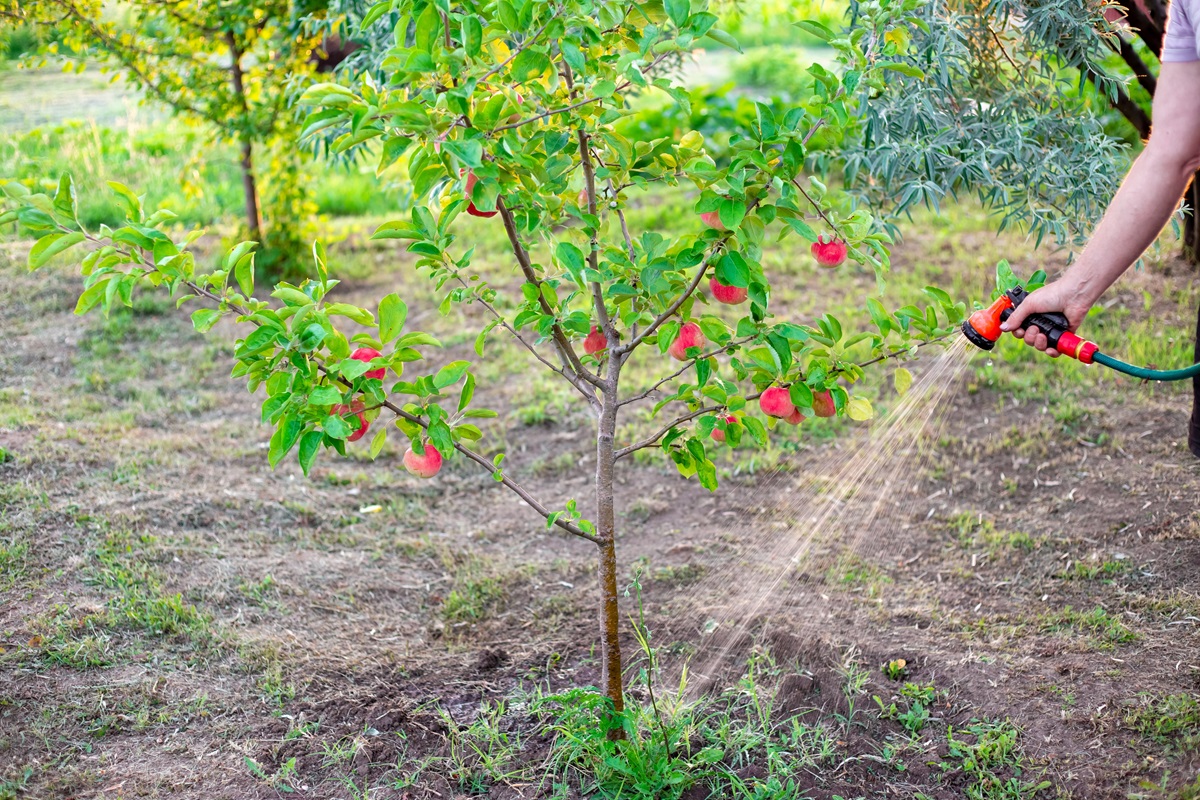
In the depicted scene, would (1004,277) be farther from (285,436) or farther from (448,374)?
(285,436)

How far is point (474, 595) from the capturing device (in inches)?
117

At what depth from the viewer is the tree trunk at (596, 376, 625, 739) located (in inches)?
84.4

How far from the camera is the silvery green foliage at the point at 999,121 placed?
9.95ft

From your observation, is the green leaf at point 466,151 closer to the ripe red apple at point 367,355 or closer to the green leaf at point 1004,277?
the ripe red apple at point 367,355

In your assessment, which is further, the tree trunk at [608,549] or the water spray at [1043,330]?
the tree trunk at [608,549]

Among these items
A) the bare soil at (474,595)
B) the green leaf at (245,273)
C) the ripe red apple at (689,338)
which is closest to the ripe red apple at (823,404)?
the ripe red apple at (689,338)

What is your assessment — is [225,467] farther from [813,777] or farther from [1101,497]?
[1101,497]

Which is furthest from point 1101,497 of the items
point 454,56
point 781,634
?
point 454,56

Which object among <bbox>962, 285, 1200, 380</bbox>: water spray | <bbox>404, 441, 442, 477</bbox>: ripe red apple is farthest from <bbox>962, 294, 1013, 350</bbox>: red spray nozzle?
<bbox>404, 441, 442, 477</bbox>: ripe red apple

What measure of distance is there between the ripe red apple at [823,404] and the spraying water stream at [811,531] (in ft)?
2.86

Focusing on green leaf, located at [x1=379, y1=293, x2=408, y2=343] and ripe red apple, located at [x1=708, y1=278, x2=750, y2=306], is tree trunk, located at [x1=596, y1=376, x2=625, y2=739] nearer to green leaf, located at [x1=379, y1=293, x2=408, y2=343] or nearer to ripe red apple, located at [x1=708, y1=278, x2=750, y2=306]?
ripe red apple, located at [x1=708, y1=278, x2=750, y2=306]

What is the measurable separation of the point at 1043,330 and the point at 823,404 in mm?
467

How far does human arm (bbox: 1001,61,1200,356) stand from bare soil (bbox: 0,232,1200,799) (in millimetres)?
1019

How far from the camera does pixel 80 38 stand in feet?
16.2
